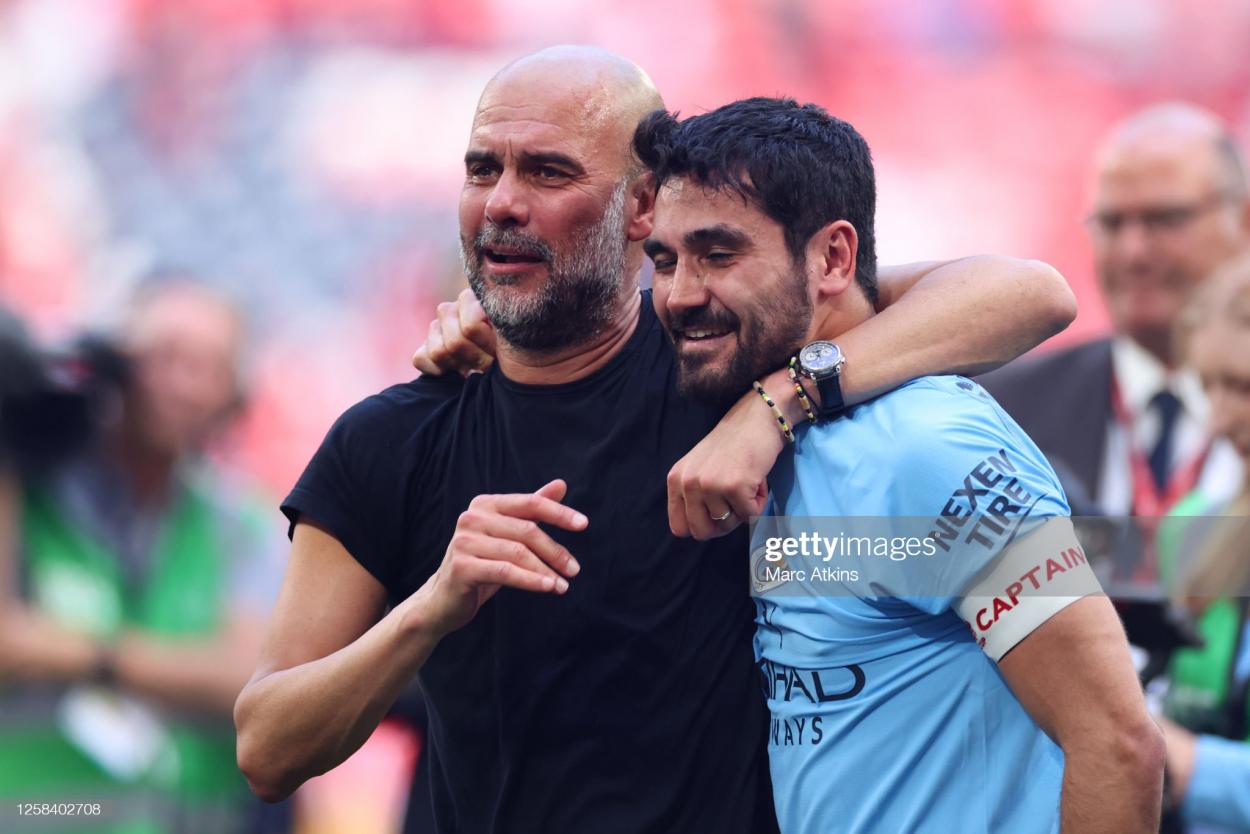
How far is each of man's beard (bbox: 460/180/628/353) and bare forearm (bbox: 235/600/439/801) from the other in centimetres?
50

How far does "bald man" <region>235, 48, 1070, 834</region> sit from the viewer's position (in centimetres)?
222

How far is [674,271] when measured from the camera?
2207mm

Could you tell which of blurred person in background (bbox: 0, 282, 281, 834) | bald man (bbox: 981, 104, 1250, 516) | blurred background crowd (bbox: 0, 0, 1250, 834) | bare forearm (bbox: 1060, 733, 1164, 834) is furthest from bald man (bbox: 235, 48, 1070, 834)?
bald man (bbox: 981, 104, 1250, 516)

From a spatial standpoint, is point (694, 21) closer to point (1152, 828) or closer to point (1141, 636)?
point (1141, 636)

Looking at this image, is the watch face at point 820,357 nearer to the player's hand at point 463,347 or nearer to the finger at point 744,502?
the finger at point 744,502

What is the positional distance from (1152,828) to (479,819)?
0.93m

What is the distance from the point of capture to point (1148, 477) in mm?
4719

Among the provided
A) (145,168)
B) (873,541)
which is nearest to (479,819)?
(873,541)

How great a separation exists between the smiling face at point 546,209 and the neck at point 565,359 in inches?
0.7

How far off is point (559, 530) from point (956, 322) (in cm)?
64

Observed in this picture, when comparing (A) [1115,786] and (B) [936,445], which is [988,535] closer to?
(B) [936,445]

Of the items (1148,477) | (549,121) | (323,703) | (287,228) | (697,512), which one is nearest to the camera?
(697,512)

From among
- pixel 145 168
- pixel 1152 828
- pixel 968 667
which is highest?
pixel 145 168

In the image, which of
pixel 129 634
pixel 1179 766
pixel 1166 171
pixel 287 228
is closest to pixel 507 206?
pixel 1179 766
